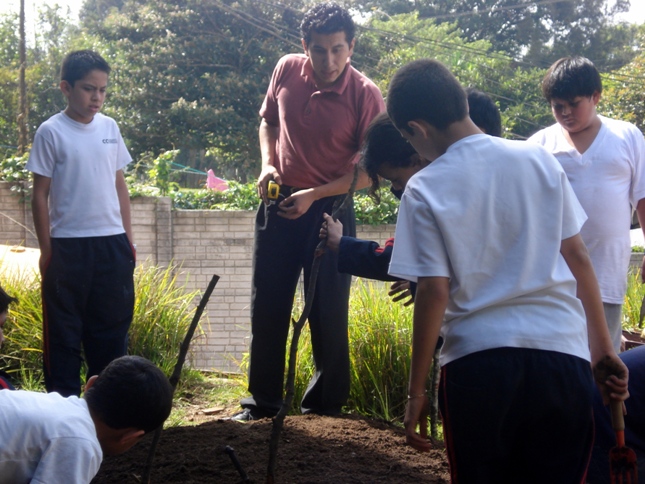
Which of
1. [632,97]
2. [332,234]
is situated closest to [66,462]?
[332,234]

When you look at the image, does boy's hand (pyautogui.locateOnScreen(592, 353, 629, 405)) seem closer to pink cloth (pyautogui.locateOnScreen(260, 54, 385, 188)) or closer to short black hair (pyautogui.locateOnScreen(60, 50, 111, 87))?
pink cloth (pyautogui.locateOnScreen(260, 54, 385, 188))

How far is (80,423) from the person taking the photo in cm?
217

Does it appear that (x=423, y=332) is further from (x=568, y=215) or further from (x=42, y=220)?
(x=42, y=220)

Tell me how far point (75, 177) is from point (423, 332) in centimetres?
258

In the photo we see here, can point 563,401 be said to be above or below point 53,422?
above

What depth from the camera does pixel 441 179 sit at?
7.02 ft

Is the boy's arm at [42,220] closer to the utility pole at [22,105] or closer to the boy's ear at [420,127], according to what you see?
the boy's ear at [420,127]

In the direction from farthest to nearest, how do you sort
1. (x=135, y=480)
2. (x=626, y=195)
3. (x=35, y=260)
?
(x=35, y=260) → (x=626, y=195) → (x=135, y=480)

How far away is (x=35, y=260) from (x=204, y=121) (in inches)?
548

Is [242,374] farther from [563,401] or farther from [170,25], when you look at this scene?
[170,25]

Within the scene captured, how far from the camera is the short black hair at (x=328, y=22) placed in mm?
3887


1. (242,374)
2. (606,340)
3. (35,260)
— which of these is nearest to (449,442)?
(606,340)

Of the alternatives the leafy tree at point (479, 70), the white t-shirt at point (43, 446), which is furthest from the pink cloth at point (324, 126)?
the leafy tree at point (479, 70)

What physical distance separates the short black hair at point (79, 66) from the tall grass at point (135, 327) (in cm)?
233
